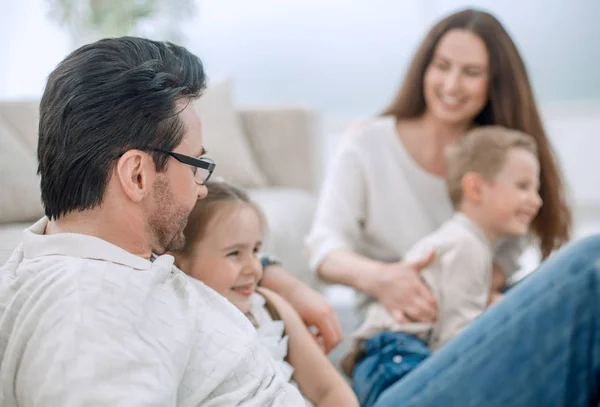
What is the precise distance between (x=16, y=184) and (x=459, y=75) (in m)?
1.08

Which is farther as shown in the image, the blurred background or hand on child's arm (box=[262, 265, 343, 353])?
the blurred background

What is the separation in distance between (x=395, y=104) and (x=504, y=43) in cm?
32

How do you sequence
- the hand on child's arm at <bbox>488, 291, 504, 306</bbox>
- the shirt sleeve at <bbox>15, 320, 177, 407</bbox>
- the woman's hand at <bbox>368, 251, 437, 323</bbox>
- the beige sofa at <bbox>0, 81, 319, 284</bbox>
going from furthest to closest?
the beige sofa at <bbox>0, 81, 319, 284</bbox>
the hand on child's arm at <bbox>488, 291, 504, 306</bbox>
the woman's hand at <bbox>368, 251, 437, 323</bbox>
the shirt sleeve at <bbox>15, 320, 177, 407</bbox>

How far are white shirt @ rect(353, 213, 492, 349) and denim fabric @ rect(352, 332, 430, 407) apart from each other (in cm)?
5

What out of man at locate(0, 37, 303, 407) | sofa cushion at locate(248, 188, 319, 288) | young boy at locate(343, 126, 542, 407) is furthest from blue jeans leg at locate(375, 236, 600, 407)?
sofa cushion at locate(248, 188, 319, 288)

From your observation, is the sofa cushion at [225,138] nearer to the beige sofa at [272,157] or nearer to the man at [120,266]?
the beige sofa at [272,157]

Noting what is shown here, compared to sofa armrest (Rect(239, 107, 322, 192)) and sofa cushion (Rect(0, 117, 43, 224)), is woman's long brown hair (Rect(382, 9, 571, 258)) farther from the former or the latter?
sofa armrest (Rect(239, 107, 322, 192))

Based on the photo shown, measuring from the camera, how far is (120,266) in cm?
85

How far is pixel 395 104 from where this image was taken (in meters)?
2.11

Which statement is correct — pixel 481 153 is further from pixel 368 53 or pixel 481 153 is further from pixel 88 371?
pixel 368 53

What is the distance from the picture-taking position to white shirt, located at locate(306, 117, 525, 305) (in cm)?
200

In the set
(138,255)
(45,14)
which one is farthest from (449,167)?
(45,14)

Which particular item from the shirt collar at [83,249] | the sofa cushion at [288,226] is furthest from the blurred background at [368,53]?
the shirt collar at [83,249]

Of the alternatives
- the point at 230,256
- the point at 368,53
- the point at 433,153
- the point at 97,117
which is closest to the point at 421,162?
the point at 433,153
